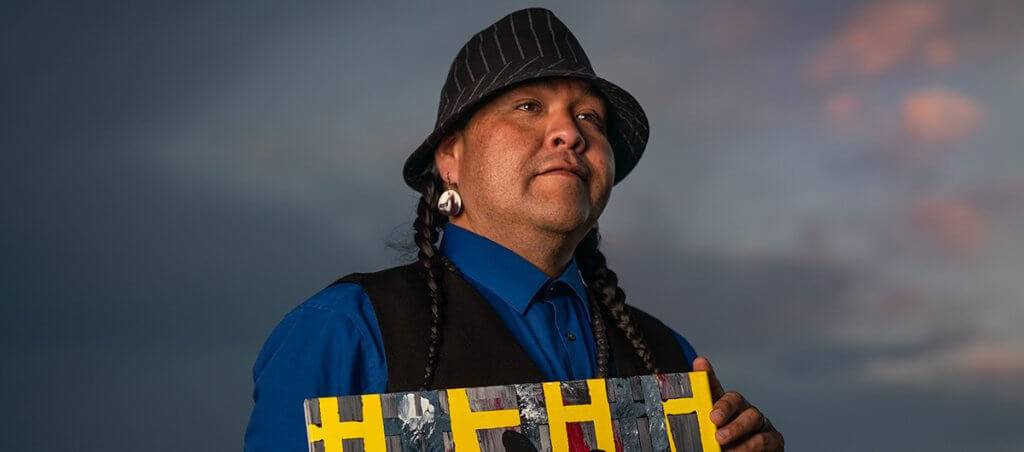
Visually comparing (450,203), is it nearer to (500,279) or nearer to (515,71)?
(500,279)

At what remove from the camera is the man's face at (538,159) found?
3127 millimetres

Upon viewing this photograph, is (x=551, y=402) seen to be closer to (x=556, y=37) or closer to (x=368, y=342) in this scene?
(x=368, y=342)

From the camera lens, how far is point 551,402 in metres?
2.59

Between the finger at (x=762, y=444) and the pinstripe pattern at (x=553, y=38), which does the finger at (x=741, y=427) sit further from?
the pinstripe pattern at (x=553, y=38)

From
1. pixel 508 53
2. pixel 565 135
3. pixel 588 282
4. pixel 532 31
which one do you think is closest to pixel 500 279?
pixel 565 135

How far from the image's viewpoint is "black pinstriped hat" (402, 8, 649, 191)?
3291 mm

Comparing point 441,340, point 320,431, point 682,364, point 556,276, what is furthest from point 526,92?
point 320,431

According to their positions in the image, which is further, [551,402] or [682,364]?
[682,364]

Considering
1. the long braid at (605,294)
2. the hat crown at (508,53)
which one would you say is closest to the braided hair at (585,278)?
the long braid at (605,294)

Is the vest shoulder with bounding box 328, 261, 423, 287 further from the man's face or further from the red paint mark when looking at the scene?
the red paint mark

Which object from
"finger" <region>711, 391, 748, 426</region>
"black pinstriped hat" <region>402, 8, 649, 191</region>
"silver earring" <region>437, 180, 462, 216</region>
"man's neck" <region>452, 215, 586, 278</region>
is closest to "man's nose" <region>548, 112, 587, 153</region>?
"black pinstriped hat" <region>402, 8, 649, 191</region>

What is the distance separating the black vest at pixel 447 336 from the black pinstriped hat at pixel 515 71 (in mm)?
428

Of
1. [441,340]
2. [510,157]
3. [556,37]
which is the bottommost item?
[441,340]

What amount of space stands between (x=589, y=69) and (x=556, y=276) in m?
0.61
